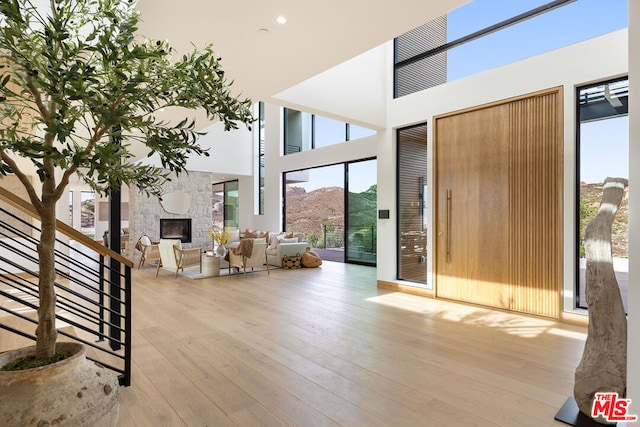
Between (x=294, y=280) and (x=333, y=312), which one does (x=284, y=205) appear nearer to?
(x=294, y=280)

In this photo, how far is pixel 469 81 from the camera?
16.1 ft

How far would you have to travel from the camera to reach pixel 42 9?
2.96m

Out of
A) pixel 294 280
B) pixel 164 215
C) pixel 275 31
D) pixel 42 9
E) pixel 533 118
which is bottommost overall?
pixel 294 280

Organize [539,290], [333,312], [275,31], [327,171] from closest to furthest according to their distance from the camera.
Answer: [275,31]
[539,290]
[333,312]
[327,171]

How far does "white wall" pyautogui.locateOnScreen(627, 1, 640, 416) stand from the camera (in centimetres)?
159

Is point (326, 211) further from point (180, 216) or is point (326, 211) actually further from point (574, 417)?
point (574, 417)

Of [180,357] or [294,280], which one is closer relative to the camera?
[180,357]

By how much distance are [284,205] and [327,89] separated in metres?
6.48

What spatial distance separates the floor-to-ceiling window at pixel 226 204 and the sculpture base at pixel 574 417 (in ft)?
39.1

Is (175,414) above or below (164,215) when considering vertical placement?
below

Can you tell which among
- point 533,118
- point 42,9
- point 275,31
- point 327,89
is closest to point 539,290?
point 533,118

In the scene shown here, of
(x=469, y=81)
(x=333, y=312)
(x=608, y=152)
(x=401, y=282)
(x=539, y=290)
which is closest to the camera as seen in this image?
(x=608, y=152)

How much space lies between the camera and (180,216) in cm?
1042

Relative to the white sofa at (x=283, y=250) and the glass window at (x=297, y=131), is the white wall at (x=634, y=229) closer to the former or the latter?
the white sofa at (x=283, y=250)
